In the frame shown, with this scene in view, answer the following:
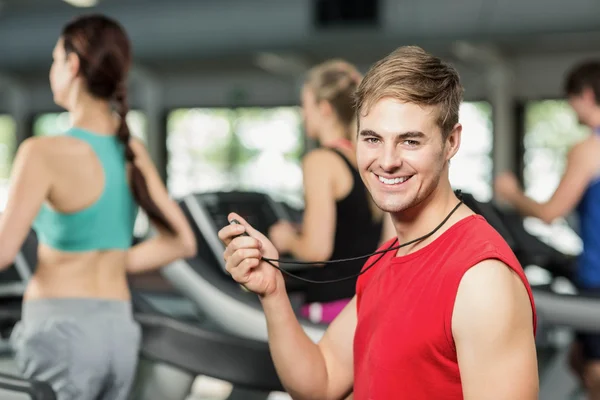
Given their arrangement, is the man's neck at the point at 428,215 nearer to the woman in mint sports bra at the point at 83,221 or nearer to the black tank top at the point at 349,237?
the woman in mint sports bra at the point at 83,221

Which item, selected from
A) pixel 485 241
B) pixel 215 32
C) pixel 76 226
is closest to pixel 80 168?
pixel 76 226

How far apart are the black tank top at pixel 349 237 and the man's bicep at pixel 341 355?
0.84 metres

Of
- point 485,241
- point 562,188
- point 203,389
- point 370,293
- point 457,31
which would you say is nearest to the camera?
point 485,241

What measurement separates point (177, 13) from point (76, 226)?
8401mm

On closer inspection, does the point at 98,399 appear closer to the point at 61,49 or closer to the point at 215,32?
the point at 61,49

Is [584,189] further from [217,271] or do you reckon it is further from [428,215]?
[428,215]

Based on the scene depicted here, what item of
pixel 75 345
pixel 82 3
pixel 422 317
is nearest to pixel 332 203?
pixel 75 345

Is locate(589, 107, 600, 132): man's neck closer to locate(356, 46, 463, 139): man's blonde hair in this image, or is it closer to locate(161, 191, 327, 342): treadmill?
locate(161, 191, 327, 342): treadmill

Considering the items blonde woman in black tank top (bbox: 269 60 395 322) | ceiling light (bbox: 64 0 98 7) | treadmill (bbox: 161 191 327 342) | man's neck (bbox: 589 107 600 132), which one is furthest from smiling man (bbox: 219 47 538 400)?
ceiling light (bbox: 64 0 98 7)

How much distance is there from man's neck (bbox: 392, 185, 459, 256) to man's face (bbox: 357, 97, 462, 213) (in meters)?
0.02

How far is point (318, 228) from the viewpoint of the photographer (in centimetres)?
209

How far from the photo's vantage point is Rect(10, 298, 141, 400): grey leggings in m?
1.57

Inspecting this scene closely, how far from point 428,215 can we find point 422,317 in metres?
0.14

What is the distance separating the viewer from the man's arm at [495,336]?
91cm
